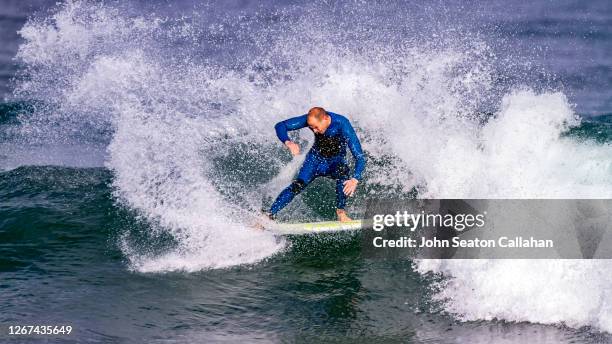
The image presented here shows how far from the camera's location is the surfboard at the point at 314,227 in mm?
8945

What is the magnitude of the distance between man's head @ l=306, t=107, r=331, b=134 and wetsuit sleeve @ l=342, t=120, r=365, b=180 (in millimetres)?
246

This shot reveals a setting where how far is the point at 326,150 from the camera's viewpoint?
8.88 meters

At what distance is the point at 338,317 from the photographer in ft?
23.2

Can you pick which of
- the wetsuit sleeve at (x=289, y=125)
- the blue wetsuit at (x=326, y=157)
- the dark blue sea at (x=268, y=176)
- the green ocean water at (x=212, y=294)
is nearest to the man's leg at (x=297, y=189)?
the blue wetsuit at (x=326, y=157)

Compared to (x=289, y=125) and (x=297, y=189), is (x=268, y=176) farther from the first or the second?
(x=289, y=125)

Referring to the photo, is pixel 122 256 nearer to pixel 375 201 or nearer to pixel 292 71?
pixel 375 201

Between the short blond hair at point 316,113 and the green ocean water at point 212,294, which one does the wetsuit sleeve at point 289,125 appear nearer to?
the short blond hair at point 316,113

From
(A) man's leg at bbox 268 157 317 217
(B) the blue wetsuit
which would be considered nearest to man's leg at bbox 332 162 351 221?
(B) the blue wetsuit

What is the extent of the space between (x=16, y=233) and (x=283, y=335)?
4547 mm

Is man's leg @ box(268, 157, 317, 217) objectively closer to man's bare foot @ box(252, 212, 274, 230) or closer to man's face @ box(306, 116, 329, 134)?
man's bare foot @ box(252, 212, 274, 230)

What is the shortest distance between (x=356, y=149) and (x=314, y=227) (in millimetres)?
1236

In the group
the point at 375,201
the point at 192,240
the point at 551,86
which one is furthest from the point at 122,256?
the point at 551,86

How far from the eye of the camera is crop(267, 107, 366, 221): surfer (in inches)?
332

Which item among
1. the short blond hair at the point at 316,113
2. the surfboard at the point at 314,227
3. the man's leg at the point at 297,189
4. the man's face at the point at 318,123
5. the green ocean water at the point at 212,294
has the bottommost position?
the green ocean water at the point at 212,294
